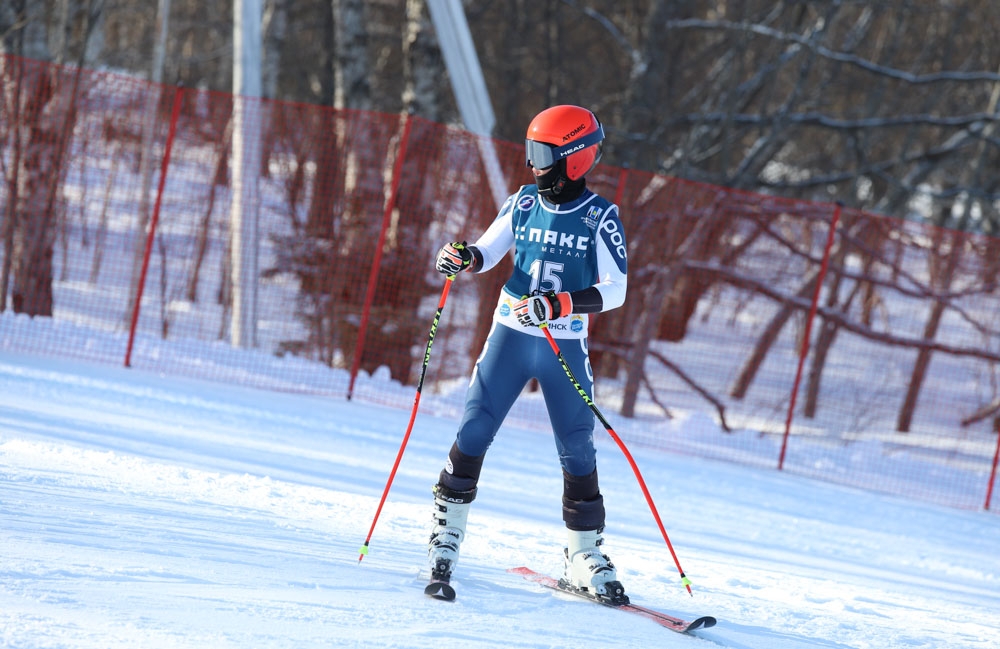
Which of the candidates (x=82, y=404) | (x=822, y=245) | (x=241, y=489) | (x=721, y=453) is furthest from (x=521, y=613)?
(x=822, y=245)

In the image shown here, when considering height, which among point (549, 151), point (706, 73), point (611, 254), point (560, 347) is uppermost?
point (706, 73)

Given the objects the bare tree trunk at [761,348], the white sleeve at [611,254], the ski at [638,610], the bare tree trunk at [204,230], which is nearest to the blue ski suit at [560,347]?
the white sleeve at [611,254]

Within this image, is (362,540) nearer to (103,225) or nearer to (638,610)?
(638,610)

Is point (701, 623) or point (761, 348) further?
point (761, 348)

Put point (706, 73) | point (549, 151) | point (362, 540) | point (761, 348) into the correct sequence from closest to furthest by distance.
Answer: point (549, 151)
point (362, 540)
point (761, 348)
point (706, 73)

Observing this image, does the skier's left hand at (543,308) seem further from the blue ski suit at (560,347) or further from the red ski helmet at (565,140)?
the red ski helmet at (565,140)

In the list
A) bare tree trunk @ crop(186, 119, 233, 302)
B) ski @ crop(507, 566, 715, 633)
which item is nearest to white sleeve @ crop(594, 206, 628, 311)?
ski @ crop(507, 566, 715, 633)

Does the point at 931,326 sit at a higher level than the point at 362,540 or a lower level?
higher

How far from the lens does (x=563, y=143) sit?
4102 mm

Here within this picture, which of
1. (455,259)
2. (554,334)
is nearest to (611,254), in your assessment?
(554,334)

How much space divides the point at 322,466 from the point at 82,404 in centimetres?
185

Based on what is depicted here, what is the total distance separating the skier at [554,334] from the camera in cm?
413

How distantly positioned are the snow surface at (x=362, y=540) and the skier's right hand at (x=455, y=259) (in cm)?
126

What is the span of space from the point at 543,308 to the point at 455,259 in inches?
19.6
